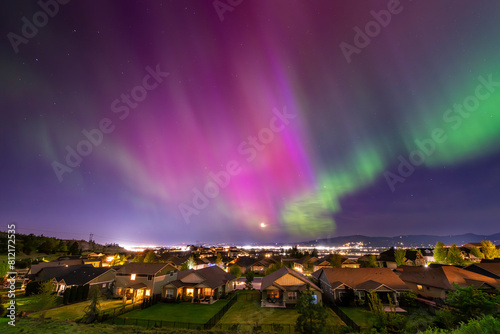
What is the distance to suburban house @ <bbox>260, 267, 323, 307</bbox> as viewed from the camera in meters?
40.6

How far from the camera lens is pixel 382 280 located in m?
41.2

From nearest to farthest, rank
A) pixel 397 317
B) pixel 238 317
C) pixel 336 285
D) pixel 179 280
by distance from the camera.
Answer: pixel 397 317 → pixel 238 317 → pixel 336 285 → pixel 179 280

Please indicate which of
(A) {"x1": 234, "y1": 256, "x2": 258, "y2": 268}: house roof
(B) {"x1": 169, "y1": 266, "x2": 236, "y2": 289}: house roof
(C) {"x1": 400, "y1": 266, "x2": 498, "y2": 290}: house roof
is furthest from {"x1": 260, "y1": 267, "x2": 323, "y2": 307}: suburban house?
(A) {"x1": 234, "y1": 256, "x2": 258, "y2": 268}: house roof

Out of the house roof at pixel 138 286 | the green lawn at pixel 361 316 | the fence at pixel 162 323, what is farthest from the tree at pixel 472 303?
the house roof at pixel 138 286

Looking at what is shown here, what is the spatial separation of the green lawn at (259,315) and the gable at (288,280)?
4826 millimetres

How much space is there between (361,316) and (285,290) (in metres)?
12.6

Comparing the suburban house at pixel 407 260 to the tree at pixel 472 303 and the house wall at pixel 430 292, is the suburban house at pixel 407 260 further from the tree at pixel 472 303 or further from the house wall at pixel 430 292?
the tree at pixel 472 303

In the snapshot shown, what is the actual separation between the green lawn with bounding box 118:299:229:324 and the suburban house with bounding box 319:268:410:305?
20.6 m

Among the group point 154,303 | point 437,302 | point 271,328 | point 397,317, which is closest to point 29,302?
point 154,303

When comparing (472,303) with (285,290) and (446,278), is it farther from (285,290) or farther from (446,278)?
(285,290)

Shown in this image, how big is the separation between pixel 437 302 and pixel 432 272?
7.22 metres

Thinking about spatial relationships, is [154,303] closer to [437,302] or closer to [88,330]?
[88,330]

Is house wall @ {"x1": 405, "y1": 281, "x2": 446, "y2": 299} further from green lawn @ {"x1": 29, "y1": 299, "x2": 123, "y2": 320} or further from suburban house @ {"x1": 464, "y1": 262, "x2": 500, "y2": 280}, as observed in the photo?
green lawn @ {"x1": 29, "y1": 299, "x2": 123, "y2": 320}

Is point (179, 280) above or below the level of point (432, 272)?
below
